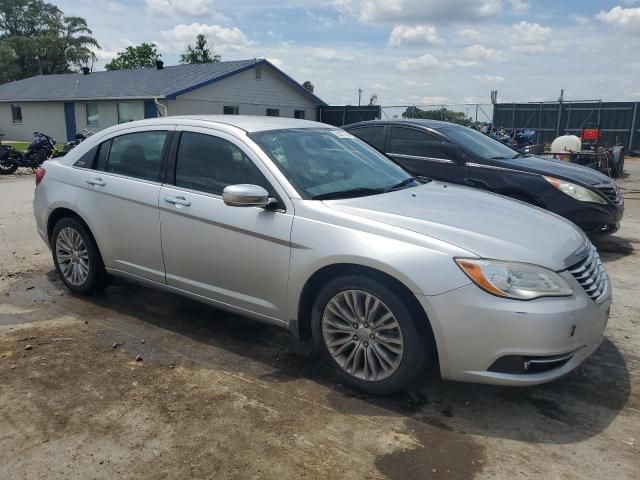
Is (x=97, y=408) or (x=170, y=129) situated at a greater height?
(x=170, y=129)

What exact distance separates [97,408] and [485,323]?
2272mm

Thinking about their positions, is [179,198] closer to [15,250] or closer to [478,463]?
[478,463]

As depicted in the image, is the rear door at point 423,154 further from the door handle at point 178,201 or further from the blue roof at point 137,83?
the blue roof at point 137,83

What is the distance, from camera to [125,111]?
27031 mm

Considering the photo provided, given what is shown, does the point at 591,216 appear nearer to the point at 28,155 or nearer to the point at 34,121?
the point at 28,155

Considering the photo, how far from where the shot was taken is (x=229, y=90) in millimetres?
27625

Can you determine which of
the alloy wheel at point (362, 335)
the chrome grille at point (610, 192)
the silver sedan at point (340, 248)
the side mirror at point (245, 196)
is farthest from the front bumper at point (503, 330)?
the chrome grille at point (610, 192)

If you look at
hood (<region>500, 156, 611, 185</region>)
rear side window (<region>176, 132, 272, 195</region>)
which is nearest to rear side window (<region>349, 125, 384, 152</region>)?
hood (<region>500, 156, 611, 185</region>)

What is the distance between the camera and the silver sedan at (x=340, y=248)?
3004 mm

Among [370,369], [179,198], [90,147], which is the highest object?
[90,147]

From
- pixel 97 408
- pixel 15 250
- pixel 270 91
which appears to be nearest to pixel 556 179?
pixel 97 408

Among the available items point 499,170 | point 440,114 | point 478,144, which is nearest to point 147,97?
point 440,114

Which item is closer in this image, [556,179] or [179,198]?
[179,198]

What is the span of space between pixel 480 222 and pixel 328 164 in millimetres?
1236
